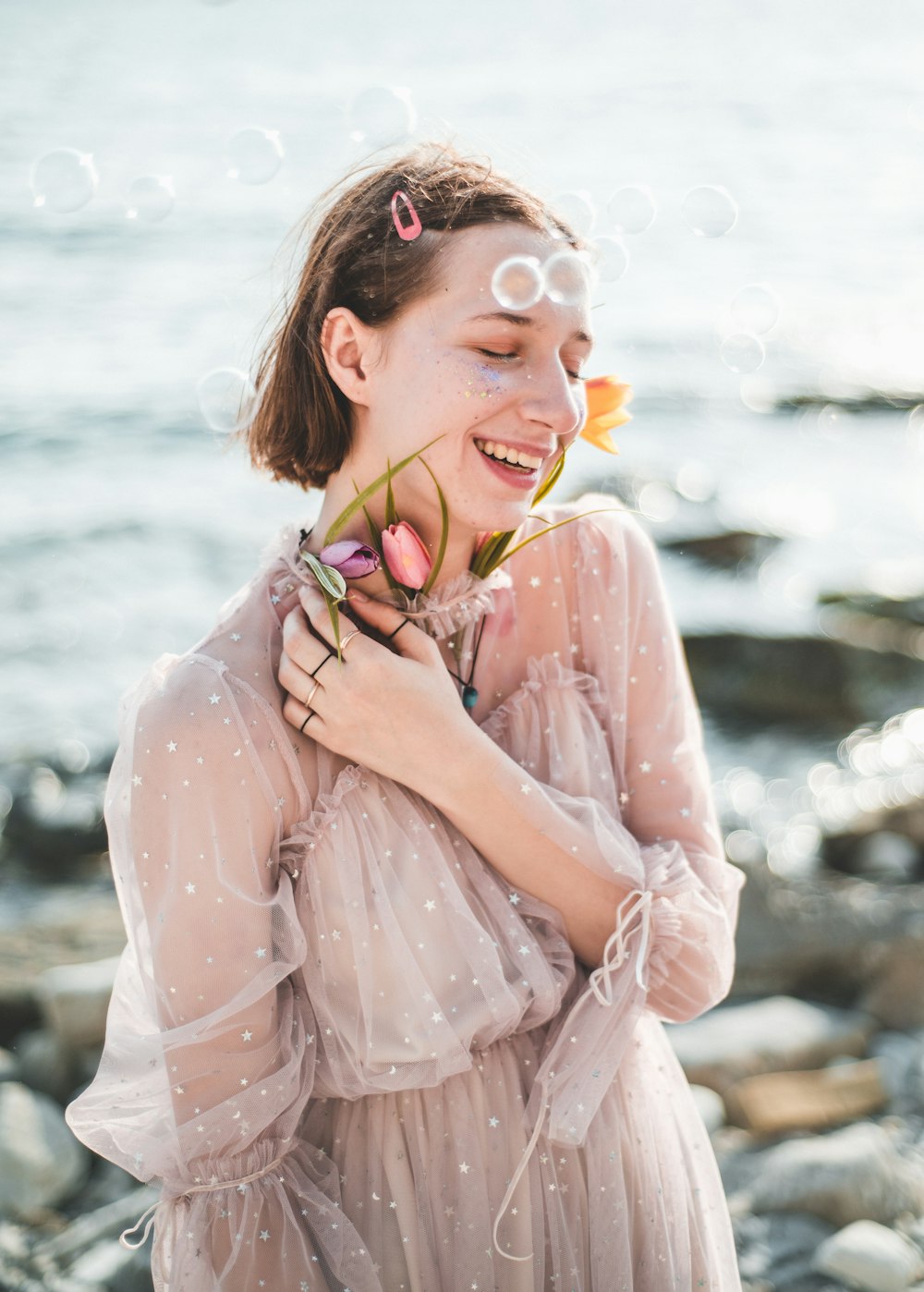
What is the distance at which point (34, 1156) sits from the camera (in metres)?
3.69

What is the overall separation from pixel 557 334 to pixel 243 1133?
1347mm

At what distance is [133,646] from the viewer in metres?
7.62

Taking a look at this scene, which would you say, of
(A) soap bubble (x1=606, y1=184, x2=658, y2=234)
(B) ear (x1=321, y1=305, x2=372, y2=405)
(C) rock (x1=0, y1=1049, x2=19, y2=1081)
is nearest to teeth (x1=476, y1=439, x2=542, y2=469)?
(B) ear (x1=321, y1=305, x2=372, y2=405)

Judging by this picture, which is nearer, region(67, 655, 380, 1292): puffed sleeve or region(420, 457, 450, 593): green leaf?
region(67, 655, 380, 1292): puffed sleeve

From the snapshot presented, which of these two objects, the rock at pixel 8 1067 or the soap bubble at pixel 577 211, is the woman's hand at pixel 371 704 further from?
the rock at pixel 8 1067

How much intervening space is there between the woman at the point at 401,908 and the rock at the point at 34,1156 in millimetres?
1841

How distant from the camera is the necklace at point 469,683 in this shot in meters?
2.23

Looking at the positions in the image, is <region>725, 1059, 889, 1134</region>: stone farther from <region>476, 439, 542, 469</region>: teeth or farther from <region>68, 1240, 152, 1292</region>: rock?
<region>476, 439, 542, 469</region>: teeth

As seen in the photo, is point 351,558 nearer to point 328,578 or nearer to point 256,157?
point 328,578

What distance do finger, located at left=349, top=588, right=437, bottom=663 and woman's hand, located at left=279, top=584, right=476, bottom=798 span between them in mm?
40

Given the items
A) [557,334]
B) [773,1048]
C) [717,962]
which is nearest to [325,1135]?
[717,962]

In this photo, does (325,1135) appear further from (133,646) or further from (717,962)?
(133,646)

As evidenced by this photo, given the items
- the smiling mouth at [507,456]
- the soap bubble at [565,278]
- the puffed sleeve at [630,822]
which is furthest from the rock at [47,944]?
the soap bubble at [565,278]

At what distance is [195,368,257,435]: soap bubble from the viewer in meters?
2.63
